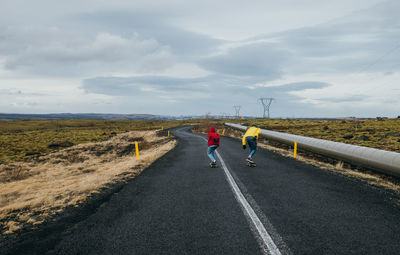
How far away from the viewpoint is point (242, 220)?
13.9 ft

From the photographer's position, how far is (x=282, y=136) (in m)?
17.0

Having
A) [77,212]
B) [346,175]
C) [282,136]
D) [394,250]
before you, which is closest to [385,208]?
[394,250]

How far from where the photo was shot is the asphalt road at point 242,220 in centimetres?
337

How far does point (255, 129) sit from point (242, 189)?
3.86 m

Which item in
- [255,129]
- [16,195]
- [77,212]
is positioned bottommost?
[16,195]

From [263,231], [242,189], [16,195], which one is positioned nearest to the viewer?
[263,231]

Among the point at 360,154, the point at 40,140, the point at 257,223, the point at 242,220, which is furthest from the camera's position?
the point at 40,140

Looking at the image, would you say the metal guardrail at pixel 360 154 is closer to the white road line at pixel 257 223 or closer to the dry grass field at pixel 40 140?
the white road line at pixel 257 223

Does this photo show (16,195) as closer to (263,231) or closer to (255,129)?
(263,231)

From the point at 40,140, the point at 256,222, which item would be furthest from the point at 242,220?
the point at 40,140

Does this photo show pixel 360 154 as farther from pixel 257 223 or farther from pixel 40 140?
pixel 40 140

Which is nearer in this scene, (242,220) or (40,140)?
(242,220)

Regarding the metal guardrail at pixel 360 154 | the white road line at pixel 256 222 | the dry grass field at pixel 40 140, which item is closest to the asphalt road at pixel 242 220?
the white road line at pixel 256 222

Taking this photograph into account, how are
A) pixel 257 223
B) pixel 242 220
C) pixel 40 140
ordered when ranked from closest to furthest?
pixel 257 223, pixel 242 220, pixel 40 140
